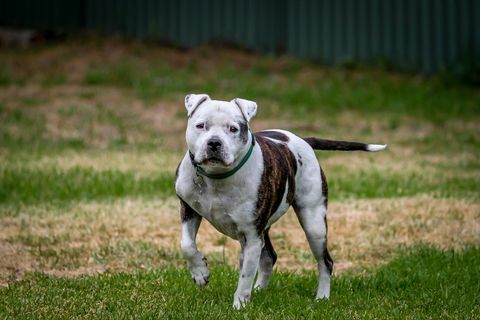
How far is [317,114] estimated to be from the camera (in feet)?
56.7

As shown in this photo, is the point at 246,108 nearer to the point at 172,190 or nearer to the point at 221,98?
the point at 172,190

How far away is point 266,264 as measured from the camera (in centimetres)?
720

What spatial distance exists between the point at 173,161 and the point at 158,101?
4.34 m

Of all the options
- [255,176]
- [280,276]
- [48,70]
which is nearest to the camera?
[255,176]

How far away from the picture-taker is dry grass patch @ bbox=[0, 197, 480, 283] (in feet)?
27.6

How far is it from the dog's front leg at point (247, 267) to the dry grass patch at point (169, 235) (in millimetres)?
1866

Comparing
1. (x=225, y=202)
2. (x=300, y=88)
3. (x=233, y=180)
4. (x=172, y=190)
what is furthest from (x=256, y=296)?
(x=300, y=88)

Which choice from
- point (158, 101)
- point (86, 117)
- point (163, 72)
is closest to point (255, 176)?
point (86, 117)

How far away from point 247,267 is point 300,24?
46.4ft

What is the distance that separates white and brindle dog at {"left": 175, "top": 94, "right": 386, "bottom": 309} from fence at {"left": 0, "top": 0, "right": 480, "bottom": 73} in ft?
42.8

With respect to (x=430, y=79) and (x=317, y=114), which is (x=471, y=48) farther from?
(x=317, y=114)

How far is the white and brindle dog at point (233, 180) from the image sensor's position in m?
6.09

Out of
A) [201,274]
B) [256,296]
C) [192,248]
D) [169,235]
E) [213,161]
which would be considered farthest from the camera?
[169,235]

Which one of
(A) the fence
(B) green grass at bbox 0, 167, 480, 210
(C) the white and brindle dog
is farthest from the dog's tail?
(A) the fence
